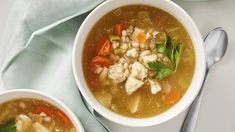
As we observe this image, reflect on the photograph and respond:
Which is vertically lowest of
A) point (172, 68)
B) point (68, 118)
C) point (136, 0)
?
point (68, 118)

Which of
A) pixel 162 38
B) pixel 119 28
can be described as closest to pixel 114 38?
pixel 119 28

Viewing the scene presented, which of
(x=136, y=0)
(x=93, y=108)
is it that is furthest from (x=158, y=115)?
(x=136, y=0)

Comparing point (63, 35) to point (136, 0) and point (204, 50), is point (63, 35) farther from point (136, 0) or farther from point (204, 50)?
point (204, 50)

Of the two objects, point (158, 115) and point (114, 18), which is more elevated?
point (114, 18)

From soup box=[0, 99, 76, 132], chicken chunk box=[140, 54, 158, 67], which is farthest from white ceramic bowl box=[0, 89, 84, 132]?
chicken chunk box=[140, 54, 158, 67]

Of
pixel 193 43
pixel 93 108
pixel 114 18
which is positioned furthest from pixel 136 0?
pixel 93 108

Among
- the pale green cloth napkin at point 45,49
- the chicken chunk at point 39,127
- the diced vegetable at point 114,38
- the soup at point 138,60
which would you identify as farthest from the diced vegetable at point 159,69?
the chicken chunk at point 39,127

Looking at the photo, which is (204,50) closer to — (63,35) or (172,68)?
(172,68)
